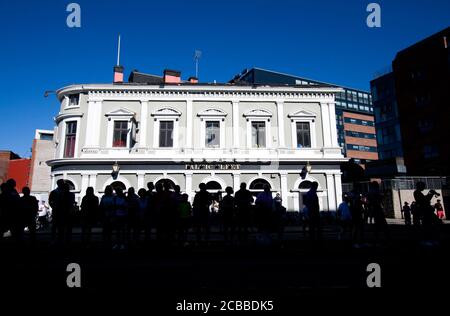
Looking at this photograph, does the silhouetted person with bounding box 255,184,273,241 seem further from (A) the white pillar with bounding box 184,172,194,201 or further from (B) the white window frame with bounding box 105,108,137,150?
(B) the white window frame with bounding box 105,108,137,150

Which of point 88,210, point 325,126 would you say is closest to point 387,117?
point 325,126

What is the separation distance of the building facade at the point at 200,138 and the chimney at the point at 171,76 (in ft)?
8.59

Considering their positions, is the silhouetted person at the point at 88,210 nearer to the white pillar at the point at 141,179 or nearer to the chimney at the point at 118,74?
the white pillar at the point at 141,179

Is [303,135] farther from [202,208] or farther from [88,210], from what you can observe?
[88,210]

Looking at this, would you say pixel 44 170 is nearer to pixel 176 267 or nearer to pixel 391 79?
pixel 176 267

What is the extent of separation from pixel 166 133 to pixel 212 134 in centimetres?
351

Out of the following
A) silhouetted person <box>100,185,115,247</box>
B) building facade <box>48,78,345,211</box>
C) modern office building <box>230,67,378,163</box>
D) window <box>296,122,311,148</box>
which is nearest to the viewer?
silhouetted person <box>100,185,115,247</box>

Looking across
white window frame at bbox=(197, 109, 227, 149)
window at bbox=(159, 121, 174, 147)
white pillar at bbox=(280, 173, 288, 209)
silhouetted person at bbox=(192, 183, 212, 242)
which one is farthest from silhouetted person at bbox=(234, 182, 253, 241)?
window at bbox=(159, 121, 174, 147)

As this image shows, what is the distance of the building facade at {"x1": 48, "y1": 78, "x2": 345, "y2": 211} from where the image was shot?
20000mm

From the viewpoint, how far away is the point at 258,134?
21.3 metres

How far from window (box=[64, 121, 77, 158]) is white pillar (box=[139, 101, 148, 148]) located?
5.15m

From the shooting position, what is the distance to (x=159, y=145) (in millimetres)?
20672
